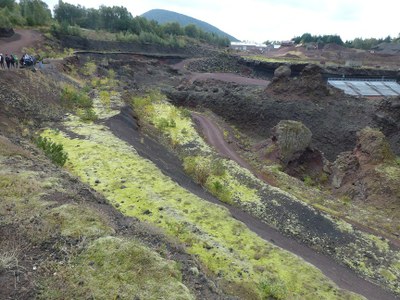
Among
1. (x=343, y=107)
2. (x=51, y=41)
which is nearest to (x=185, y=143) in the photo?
(x=343, y=107)

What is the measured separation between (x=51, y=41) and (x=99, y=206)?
6435cm

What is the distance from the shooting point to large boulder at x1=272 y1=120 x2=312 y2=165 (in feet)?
119

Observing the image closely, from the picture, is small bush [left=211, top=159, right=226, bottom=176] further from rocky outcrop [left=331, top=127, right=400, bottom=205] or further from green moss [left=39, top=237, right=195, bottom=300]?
green moss [left=39, top=237, right=195, bottom=300]

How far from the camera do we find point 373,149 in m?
31.8

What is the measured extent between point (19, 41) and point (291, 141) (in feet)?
160

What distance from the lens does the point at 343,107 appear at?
52.3 metres

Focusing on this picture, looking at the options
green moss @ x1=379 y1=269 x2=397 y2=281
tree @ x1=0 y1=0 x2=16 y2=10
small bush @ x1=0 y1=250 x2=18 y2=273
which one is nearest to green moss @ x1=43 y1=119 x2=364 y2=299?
green moss @ x1=379 y1=269 x2=397 y2=281

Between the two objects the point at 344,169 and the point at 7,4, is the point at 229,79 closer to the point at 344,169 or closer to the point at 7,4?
the point at 344,169

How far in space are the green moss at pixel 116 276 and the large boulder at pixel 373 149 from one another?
2665 cm

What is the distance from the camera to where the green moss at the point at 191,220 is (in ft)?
50.2

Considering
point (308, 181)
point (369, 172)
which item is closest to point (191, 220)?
point (308, 181)

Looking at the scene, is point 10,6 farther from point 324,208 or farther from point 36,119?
point 324,208

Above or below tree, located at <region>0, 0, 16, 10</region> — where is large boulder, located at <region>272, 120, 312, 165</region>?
below

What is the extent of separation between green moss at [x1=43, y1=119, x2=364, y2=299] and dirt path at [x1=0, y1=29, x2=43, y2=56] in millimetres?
32354
